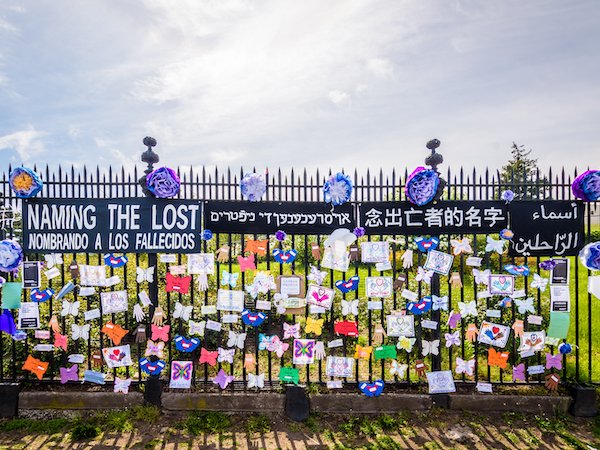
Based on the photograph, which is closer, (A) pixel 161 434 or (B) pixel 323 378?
(A) pixel 161 434

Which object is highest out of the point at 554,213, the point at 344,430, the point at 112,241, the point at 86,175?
the point at 86,175

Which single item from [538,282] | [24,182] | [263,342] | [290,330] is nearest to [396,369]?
[290,330]

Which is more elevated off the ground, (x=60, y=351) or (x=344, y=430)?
(x=60, y=351)

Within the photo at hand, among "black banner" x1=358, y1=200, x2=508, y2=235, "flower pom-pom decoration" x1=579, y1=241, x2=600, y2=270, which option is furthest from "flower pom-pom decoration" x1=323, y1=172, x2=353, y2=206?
"flower pom-pom decoration" x1=579, y1=241, x2=600, y2=270

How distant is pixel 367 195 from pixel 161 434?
385 centimetres

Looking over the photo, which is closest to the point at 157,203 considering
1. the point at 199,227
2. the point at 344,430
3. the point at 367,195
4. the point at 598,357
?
the point at 199,227

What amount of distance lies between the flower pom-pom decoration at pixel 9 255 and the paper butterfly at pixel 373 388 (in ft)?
15.6

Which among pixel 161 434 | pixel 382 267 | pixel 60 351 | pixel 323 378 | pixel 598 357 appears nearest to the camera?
pixel 161 434

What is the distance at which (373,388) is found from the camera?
4.94 m

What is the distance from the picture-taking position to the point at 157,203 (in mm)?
5023

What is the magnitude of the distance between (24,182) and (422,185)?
16.8 ft

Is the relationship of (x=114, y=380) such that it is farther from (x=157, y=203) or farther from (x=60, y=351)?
(x=157, y=203)

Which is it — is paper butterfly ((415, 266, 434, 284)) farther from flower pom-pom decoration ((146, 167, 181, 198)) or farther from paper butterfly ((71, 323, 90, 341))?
paper butterfly ((71, 323, 90, 341))

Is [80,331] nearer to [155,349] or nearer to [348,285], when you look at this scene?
[155,349]
